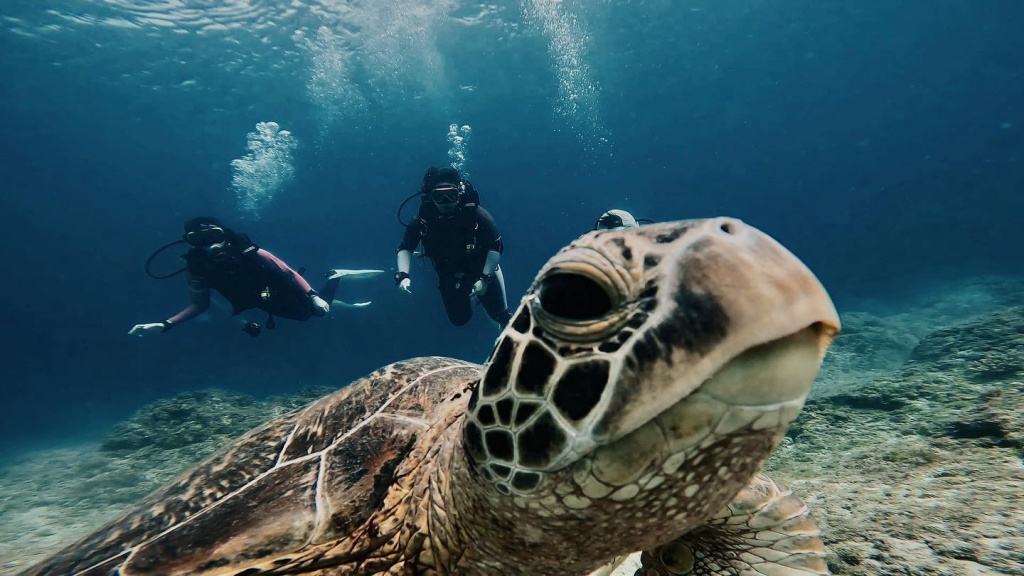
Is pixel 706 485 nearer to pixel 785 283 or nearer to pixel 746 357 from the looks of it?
pixel 746 357

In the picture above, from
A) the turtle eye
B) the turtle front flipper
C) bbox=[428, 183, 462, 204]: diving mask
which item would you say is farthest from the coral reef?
bbox=[428, 183, 462, 204]: diving mask

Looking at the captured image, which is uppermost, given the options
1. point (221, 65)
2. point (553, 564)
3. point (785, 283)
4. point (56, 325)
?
point (221, 65)

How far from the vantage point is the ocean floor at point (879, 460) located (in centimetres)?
148

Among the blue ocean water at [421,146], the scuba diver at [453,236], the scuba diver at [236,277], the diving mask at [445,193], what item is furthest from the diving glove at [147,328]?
the blue ocean water at [421,146]

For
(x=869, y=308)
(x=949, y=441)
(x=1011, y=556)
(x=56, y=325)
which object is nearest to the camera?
(x=1011, y=556)

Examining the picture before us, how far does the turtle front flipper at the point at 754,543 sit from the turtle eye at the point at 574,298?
1067mm

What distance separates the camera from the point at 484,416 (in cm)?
93

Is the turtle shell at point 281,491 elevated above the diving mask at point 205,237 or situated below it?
below

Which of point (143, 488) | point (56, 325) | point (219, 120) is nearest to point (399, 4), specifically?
point (219, 120)

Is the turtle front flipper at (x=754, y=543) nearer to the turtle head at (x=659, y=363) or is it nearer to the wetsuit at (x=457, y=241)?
the turtle head at (x=659, y=363)

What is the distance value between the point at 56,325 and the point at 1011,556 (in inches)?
2850

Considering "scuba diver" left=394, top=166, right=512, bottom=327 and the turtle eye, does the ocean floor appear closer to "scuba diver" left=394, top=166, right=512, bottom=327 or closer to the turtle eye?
the turtle eye

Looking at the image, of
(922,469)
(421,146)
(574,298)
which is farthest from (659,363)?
(421,146)

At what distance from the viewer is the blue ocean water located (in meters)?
24.0
